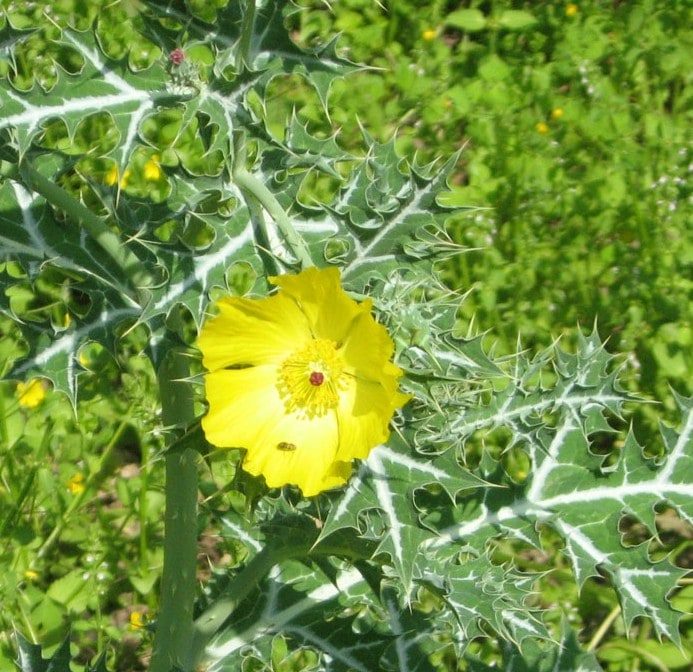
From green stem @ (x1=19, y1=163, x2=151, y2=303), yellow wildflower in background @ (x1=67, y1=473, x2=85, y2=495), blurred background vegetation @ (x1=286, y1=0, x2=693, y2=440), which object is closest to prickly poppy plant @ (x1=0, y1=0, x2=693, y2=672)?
green stem @ (x1=19, y1=163, x2=151, y2=303)

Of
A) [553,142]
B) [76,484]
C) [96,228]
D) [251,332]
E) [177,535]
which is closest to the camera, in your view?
[251,332]

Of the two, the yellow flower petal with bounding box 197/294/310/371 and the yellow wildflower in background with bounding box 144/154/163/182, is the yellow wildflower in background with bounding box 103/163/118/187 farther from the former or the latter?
the yellow flower petal with bounding box 197/294/310/371

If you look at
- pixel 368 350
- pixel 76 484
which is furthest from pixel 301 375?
pixel 76 484

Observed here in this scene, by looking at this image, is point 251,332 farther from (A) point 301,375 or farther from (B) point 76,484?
(B) point 76,484

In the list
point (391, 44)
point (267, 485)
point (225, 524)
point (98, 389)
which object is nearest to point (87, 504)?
point (98, 389)

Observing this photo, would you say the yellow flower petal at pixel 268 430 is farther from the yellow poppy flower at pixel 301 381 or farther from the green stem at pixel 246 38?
the green stem at pixel 246 38

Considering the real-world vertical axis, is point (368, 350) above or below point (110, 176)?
above

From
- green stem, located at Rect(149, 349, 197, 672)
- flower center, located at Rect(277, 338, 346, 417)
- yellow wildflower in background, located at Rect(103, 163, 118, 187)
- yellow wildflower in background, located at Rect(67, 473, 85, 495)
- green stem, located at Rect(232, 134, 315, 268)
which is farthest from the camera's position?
yellow wildflower in background, located at Rect(103, 163, 118, 187)
